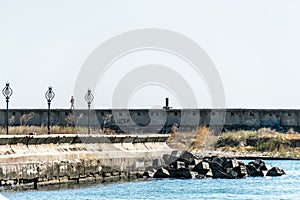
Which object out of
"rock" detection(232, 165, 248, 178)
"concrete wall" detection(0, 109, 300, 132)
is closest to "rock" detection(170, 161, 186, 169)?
"rock" detection(232, 165, 248, 178)

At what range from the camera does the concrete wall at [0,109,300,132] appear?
214 ft

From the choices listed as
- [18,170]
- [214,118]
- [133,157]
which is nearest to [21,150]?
[18,170]

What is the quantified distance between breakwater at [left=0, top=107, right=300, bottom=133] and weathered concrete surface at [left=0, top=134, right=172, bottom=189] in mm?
18963

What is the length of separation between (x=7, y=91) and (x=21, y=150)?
5.54 metres

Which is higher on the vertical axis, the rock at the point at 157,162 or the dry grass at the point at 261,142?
the dry grass at the point at 261,142

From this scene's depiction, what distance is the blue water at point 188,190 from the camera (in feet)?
108

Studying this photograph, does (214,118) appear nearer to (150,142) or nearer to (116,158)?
(150,142)

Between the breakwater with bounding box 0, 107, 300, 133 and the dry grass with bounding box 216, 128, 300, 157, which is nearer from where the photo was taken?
the dry grass with bounding box 216, 128, 300, 157

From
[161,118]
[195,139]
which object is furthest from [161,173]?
[161,118]

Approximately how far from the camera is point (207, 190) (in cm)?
3675

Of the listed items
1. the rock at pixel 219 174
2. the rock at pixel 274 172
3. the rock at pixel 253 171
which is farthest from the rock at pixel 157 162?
the rock at pixel 274 172

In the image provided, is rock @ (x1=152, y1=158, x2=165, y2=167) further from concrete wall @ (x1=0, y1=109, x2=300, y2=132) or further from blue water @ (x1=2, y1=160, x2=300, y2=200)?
concrete wall @ (x1=0, y1=109, x2=300, y2=132)

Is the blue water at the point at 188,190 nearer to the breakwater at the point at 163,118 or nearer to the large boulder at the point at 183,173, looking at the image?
the large boulder at the point at 183,173

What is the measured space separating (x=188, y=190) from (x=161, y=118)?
97.6 ft
